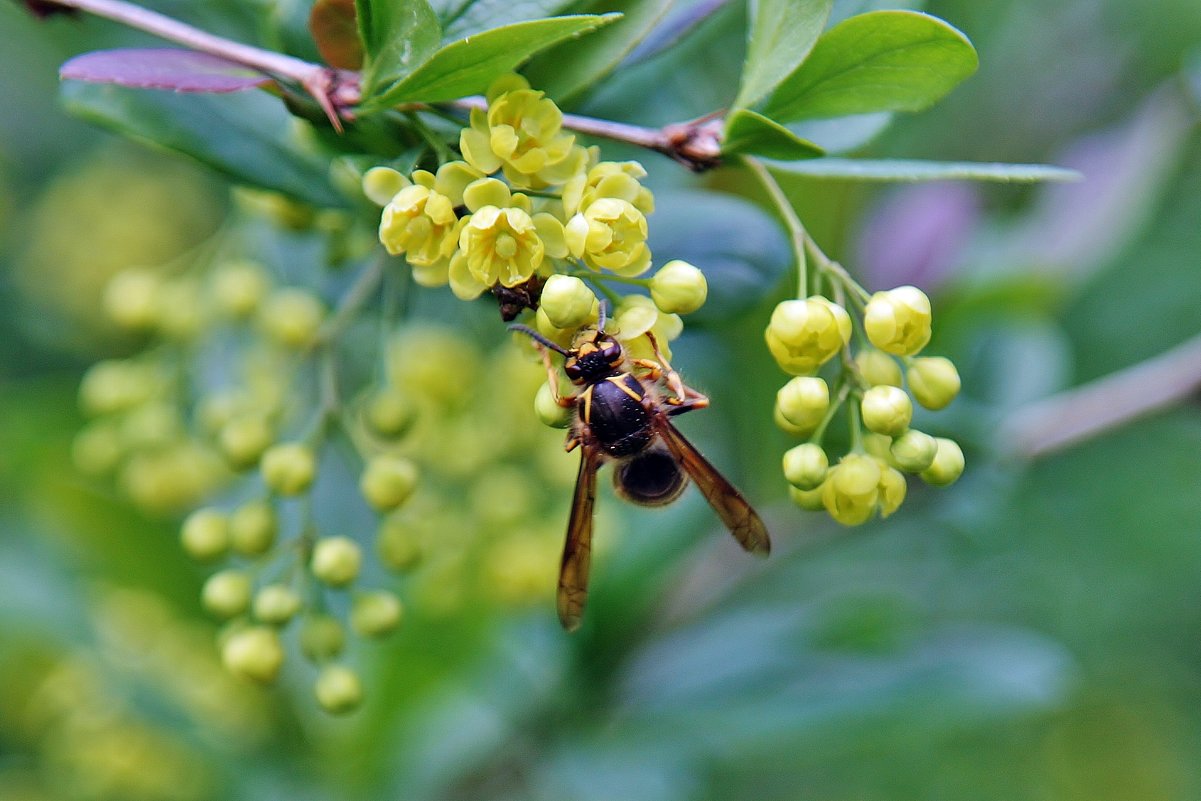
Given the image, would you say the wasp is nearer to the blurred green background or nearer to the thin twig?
the blurred green background

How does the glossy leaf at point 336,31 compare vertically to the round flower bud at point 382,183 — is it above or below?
above

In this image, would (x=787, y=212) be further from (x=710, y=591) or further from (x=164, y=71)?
(x=710, y=591)

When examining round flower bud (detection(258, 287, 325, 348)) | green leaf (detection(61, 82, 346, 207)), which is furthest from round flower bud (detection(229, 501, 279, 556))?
green leaf (detection(61, 82, 346, 207))

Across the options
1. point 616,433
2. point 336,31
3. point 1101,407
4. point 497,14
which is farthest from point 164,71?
point 1101,407

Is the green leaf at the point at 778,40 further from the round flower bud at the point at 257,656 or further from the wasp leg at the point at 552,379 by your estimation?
the round flower bud at the point at 257,656

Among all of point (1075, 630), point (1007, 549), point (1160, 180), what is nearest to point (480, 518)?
point (1160, 180)

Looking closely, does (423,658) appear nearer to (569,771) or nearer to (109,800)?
(569,771)

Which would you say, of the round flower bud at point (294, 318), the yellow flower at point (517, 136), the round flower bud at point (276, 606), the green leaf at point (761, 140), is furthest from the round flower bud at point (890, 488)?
the round flower bud at point (294, 318)
